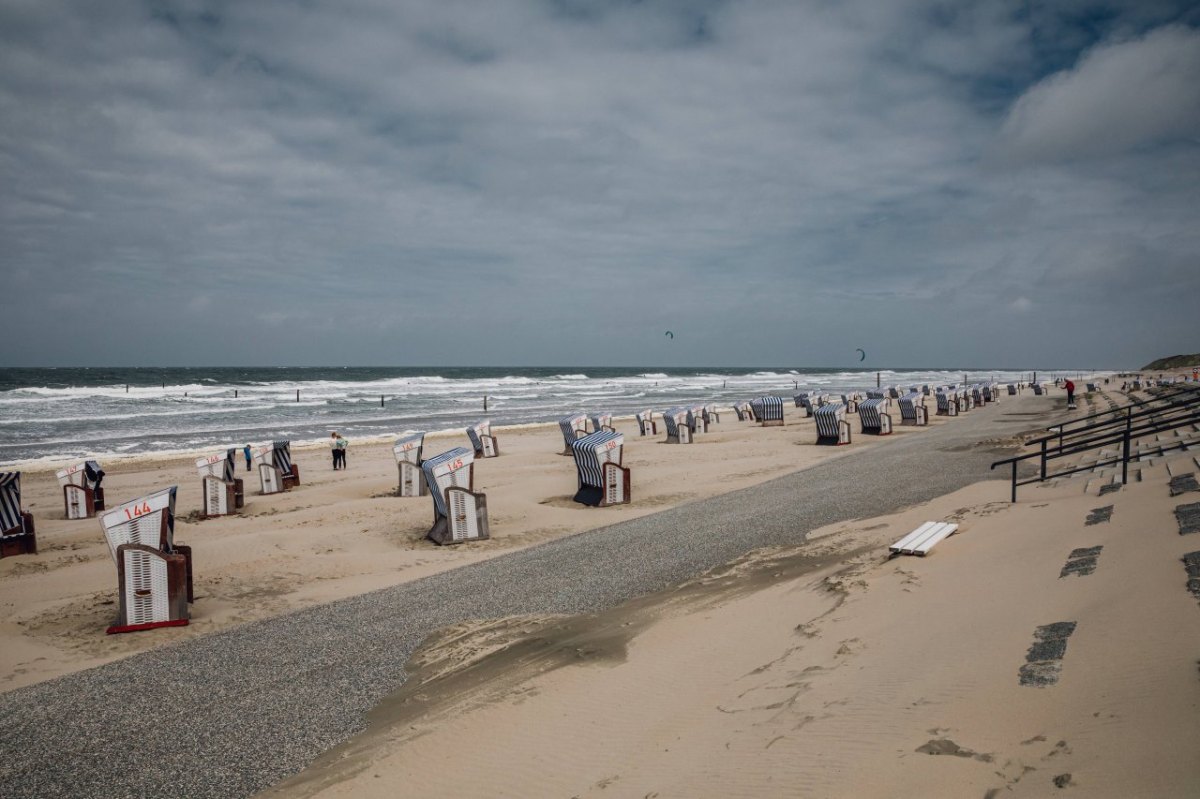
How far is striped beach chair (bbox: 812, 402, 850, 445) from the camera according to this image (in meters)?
26.1

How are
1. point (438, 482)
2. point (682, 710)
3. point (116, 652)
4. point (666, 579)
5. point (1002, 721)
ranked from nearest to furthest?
point (1002, 721), point (682, 710), point (116, 652), point (666, 579), point (438, 482)

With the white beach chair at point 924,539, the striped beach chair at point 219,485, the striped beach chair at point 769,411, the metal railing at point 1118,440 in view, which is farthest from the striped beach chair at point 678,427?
the white beach chair at point 924,539

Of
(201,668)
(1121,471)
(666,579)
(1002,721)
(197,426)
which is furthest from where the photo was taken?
(197,426)

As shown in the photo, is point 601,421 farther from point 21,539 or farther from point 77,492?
point 21,539

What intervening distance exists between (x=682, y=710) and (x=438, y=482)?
826 centimetres

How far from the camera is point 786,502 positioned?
44.8 feet

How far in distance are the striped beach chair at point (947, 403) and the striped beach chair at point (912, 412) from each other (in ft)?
20.4

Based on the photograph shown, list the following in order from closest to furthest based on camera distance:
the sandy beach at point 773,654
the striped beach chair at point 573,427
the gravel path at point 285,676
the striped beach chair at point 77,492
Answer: the sandy beach at point 773,654, the gravel path at point 285,676, the striped beach chair at point 77,492, the striped beach chair at point 573,427

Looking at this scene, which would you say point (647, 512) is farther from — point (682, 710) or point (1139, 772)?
point (1139, 772)

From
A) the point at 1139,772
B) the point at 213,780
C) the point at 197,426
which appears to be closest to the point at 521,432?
the point at 197,426

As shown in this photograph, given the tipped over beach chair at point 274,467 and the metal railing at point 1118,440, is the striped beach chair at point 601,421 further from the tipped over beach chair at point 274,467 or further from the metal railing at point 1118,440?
the metal railing at point 1118,440

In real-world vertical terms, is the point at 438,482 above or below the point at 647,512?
above

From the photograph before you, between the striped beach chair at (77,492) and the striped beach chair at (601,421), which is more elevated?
the striped beach chair at (601,421)

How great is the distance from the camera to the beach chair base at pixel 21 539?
41.3 ft
